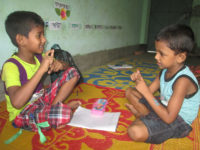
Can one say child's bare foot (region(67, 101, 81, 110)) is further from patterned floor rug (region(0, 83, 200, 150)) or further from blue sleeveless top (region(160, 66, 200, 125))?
blue sleeveless top (region(160, 66, 200, 125))

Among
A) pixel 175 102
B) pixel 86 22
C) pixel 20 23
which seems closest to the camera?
pixel 175 102

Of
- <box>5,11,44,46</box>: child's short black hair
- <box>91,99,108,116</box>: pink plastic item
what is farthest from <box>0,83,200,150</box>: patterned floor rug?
<box>5,11,44,46</box>: child's short black hair

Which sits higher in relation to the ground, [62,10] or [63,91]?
[62,10]

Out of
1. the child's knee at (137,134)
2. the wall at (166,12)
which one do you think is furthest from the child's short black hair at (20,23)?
the wall at (166,12)

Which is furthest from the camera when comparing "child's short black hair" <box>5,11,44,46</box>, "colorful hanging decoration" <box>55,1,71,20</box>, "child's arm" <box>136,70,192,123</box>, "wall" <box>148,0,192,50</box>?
"wall" <box>148,0,192,50</box>

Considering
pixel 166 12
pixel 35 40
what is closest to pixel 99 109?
pixel 35 40

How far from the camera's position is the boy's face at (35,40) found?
902 mm

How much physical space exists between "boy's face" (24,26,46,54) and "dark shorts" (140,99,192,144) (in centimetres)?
73

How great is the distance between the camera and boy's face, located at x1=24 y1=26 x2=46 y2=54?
90cm

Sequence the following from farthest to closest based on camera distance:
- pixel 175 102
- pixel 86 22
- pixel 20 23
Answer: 1. pixel 86 22
2. pixel 20 23
3. pixel 175 102

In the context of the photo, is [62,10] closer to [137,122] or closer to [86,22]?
[86,22]

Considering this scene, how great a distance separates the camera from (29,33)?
2.93 ft

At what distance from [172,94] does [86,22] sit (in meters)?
1.65

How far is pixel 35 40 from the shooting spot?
36.0 inches
